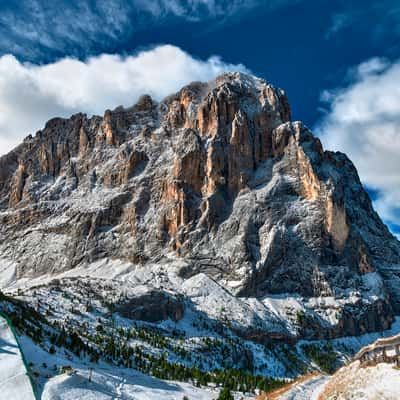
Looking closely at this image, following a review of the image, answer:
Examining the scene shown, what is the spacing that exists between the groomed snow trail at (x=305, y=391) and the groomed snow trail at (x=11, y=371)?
24.1m

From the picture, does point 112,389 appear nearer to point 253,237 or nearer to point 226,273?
point 226,273

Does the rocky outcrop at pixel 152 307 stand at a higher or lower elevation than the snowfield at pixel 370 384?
higher

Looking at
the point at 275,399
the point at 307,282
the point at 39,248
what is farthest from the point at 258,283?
the point at 275,399

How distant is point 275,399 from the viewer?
41031 millimetres

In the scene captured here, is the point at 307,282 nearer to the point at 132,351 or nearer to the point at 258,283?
the point at 258,283

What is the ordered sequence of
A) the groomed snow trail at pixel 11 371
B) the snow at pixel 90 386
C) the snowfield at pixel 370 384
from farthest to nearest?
the snow at pixel 90 386 < the snowfield at pixel 370 384 < the groomed snow trail at pixel 11 371

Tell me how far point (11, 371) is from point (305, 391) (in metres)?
29.9

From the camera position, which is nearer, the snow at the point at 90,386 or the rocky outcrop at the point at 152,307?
the snow at the point at 90,386

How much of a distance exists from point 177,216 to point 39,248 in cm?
6050

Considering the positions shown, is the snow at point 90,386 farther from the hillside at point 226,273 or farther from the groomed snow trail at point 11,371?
the hillside at point 226,273

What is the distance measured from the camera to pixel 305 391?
44.7 m

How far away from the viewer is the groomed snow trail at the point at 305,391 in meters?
40.6

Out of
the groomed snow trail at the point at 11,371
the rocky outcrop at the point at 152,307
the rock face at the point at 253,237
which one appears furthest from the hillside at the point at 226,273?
the groomed snow trail at the point at 11,371

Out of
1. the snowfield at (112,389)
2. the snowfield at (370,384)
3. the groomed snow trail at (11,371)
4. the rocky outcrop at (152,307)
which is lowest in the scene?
the snowfield at (112,389)
